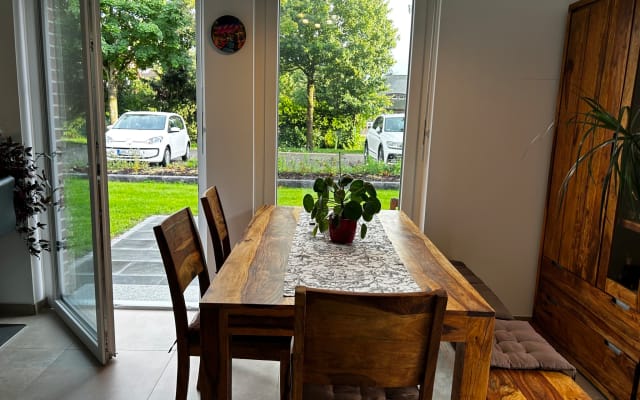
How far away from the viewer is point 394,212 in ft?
8.77

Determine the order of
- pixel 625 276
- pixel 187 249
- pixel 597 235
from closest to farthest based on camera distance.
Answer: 1. pixel 187 249
2. pixel 625 276
3. pixel 597 235

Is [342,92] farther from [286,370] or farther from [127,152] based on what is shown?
[286,370]

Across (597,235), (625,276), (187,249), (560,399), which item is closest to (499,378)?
(560,399)

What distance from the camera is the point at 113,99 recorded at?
9.70ft

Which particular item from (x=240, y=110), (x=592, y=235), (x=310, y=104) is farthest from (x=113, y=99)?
(x=592, y=235)

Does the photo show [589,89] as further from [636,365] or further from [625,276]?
[636,365]

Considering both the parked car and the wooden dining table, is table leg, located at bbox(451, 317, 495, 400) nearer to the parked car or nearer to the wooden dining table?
the wooden dining table

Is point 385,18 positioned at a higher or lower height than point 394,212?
higher

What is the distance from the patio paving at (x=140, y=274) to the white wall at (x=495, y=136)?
1944mm

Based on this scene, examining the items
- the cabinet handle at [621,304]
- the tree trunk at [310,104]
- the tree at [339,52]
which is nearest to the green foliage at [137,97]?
the tree at [339,52]

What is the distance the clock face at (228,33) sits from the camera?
265 cm

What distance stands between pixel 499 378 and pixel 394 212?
123 centimetres

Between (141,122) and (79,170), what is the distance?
741mm

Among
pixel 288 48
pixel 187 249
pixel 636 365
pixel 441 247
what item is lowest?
pixel 636 365
